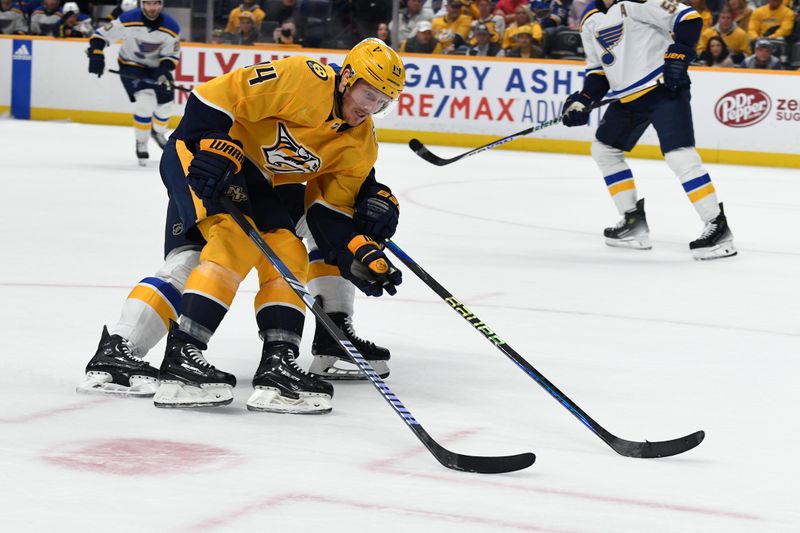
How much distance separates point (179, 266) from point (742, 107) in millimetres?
8171

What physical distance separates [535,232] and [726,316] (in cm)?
220

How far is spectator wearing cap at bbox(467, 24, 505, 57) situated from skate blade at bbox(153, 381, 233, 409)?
9.12 metres

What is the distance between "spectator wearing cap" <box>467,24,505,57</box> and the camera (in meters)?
11.6

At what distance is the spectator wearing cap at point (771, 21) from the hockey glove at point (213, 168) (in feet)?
28.1

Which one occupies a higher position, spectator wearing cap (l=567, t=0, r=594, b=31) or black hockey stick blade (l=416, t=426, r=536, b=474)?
spectator wearing cap (l=567, t=0, r=594, b=31)

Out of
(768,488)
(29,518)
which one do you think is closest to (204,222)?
(29,518)

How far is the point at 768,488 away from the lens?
A: 237 cm

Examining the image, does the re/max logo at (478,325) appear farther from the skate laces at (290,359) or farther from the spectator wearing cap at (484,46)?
the spectator wearing cap at (484,46)

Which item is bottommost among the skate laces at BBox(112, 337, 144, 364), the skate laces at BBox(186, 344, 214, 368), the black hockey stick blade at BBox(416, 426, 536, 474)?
the skate laces at BBox(112, 337, 144, 364)

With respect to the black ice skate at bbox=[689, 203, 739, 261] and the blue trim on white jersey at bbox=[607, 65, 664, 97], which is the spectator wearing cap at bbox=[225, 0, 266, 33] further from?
the black ice skate at bbox=[689, 203, 739, 261]

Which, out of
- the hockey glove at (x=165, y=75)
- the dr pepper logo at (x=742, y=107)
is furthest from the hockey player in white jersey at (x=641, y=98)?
the dr pepper logo at (x=742, y=107)

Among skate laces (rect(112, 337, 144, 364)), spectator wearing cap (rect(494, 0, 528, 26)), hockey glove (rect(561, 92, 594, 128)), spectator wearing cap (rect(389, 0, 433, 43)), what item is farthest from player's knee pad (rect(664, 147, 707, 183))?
spectator wearing cap (rect(494, 0, 528, 26))

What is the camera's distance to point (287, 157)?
310 centimetres

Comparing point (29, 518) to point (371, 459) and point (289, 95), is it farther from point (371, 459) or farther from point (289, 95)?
point (289, 95)
